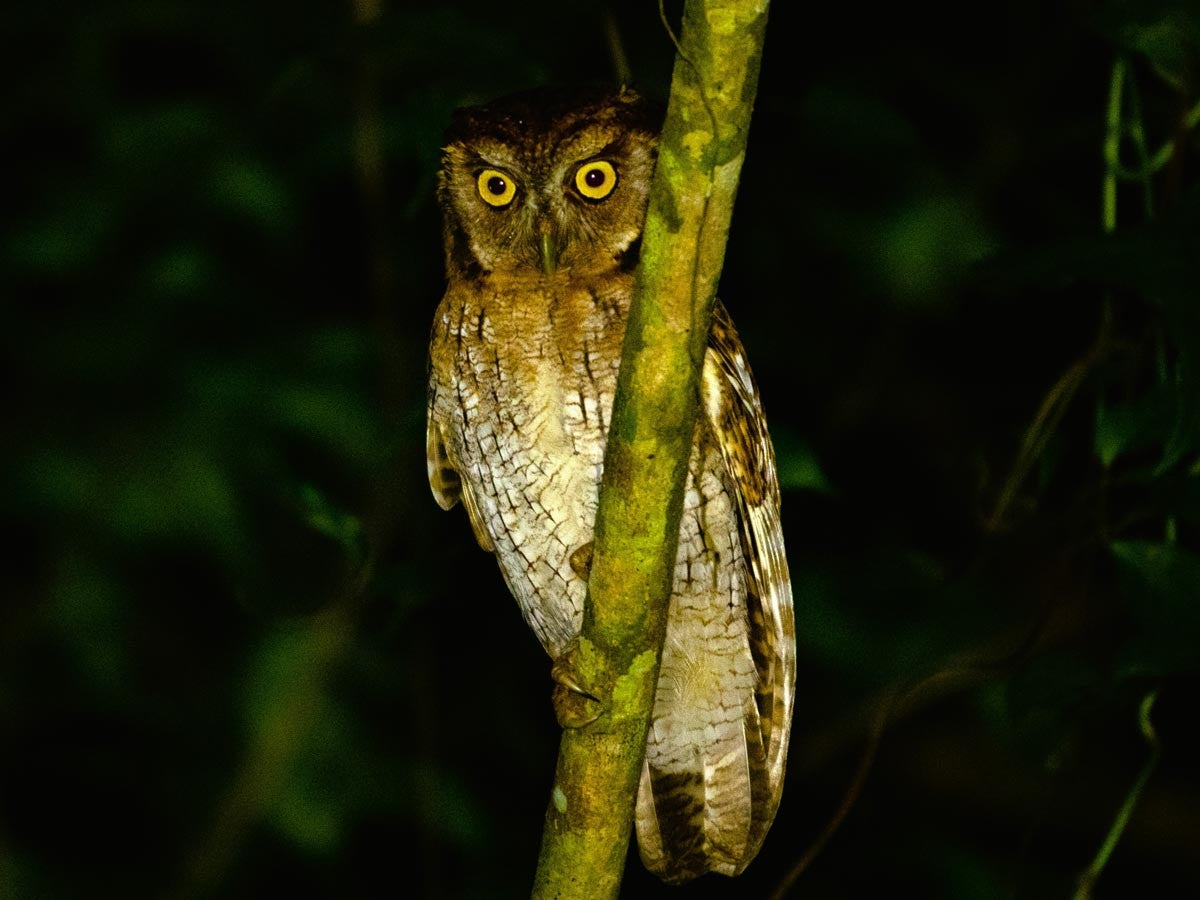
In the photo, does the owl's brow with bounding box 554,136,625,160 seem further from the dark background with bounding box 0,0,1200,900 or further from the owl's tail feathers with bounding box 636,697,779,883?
the owl's tail feathers with bounding box 636,697,779,883

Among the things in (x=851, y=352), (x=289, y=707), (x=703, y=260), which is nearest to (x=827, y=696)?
(x=851, y=352)

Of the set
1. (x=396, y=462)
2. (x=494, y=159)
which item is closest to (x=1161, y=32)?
(x=494, y=159)

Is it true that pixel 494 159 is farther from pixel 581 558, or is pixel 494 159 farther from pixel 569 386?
pixel 581 558

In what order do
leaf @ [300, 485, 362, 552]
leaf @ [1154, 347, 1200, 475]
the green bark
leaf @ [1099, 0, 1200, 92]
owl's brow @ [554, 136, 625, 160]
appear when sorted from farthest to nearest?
leaf @ [300, 485, 362, 552] < owl's brow @ [554, 136, 625, 160] < leaf @ [1099, 0, 1200, 92] < leaf @ [1154, 347, 1200, 475] < the green bark

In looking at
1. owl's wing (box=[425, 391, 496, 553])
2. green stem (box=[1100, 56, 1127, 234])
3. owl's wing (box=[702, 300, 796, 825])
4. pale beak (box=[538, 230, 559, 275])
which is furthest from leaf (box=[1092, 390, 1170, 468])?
owl's wing (box=[425, 391, 496, 553])

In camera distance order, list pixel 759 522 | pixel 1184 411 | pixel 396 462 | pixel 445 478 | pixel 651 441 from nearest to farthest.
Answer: pixel 651 441, pixel 1184 411, pixel 759 522, pixel 445 478, pixel 396 462

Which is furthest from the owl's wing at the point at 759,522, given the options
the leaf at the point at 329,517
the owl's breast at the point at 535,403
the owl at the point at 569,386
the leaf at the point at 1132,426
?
the leaf at the point at 329,517

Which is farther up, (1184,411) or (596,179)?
(596,179)
